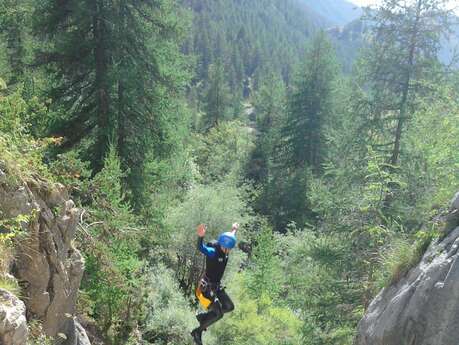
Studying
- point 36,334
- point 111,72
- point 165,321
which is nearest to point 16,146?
point 36,334

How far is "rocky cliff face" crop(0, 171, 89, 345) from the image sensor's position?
630 cm

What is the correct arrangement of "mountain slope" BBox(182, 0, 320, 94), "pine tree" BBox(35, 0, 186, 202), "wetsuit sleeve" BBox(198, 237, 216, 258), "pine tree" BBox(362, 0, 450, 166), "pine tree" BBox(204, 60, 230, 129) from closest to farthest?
1. "wetsuit sleeve" BBox(198, 237, 216, 258)
2. "pine tree" BBox(35, 0, 186, 202)
3. "pine tree" BBox(362, 0, 450, 166)
4. "pine tree" BBox(204, 60, 230, 129)
5. "mountain slope" BBox(182, 0, 320, 94)

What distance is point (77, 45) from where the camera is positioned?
1228cm

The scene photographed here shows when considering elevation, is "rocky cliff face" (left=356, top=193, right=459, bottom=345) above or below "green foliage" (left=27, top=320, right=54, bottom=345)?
above

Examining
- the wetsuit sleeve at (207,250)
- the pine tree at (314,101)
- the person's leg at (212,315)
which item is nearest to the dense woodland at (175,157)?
the person's leg at (212,315)

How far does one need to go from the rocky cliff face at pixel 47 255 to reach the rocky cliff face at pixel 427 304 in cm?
517

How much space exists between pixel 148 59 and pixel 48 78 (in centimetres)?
309

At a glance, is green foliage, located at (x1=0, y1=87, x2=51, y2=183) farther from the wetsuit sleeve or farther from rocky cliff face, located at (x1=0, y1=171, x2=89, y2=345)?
the wetsuit sleeve

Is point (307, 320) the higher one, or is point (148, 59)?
point (148, 59)

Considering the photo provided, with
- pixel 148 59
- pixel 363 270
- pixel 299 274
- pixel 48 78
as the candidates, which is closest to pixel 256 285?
pixel 299 274

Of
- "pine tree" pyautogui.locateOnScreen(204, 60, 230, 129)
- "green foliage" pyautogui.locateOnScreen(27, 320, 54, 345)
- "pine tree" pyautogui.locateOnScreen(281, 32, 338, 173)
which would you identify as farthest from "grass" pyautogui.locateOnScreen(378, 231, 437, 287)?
"pine tree" pyautogui.locateOnScreen(204, 60, 230, 129)

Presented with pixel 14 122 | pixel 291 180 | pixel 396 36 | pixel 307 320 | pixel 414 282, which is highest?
pixel 396 36

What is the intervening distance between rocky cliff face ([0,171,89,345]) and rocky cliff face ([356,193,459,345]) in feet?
17.0

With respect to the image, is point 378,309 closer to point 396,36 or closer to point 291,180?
point 396,36
